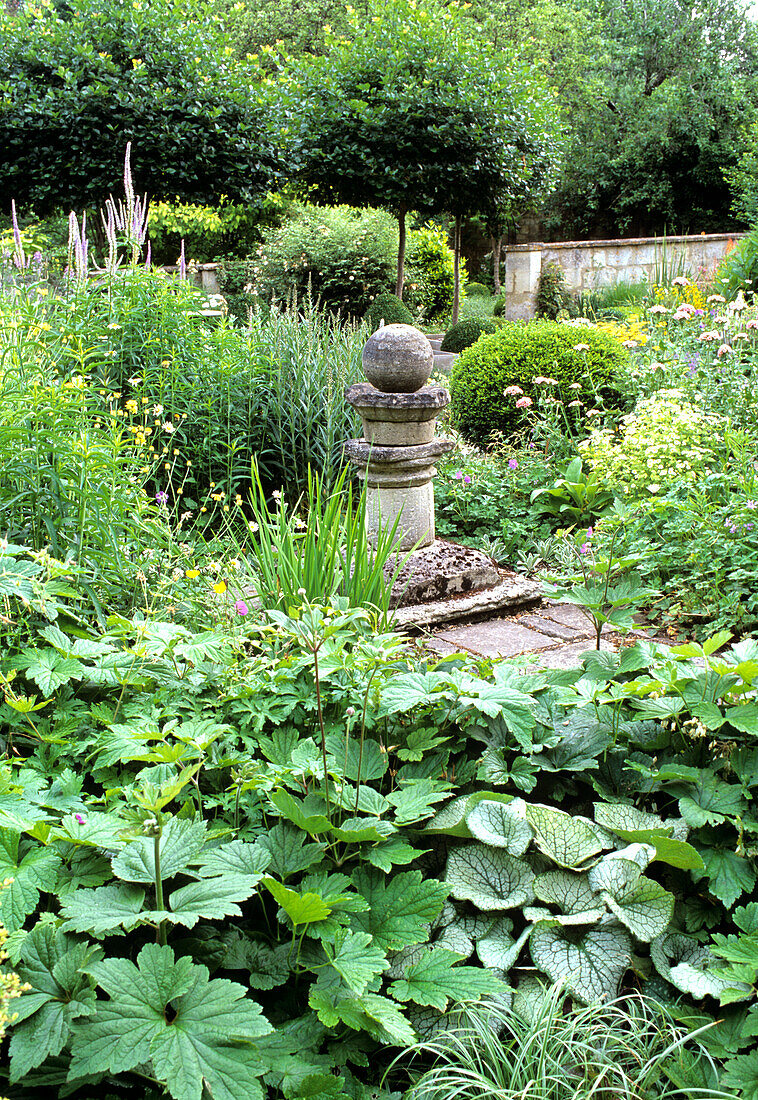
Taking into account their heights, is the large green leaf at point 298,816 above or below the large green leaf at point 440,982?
above

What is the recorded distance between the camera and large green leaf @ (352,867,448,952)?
4.17 ft

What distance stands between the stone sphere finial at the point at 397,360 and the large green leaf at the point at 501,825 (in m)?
2.71

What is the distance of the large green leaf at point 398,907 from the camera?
1.27 metres

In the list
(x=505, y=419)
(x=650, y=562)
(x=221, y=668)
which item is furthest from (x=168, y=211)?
(x=221, y=668)

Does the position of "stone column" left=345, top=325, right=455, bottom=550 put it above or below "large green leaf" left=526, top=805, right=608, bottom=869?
above

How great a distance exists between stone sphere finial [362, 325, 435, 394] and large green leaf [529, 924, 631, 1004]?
2917mm

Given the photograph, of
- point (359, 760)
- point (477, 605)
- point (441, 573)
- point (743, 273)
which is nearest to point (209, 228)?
point (743, 273)

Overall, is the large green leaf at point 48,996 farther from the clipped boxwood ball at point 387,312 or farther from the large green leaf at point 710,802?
the clipped boxwood ball at point 387,312

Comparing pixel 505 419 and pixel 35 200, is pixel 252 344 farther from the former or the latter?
pixel 35 200

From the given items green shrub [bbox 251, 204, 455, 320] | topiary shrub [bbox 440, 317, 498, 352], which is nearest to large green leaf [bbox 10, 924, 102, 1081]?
topiary shrub [bbox 440, 317, 498, 352]

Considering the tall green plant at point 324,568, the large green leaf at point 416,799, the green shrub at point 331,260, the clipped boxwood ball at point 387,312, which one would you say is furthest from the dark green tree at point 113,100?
the large green leaf at point 416,799

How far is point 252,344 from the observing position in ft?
17.7

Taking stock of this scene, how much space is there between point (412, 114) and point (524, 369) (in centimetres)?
509

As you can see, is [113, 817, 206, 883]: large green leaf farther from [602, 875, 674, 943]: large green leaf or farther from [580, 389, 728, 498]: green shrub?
[580, 389, 728, 498]: green shrub
